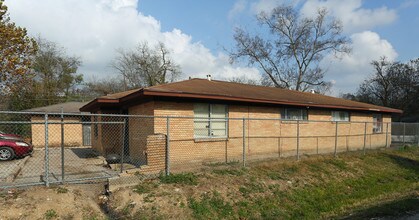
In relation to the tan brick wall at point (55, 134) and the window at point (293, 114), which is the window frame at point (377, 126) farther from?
the tan brick wall at point (55, 134)

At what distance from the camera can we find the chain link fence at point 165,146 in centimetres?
952

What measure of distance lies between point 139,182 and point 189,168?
2.20 m

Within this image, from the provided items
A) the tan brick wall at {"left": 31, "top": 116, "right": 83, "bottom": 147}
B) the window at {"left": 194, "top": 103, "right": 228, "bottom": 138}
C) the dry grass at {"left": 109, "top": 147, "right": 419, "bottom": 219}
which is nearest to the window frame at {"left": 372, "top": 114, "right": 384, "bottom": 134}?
the dry grass at {"left": 109, "top": 147, "right": 419, "bottom": 219}

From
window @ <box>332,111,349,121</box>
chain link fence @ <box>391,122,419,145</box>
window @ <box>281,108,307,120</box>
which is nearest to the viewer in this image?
window @ <box>281,108,307,120</box>

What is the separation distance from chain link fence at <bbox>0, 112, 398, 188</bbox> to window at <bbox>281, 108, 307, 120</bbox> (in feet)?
1.62

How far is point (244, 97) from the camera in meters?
13.2

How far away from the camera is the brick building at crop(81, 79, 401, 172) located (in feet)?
37.8

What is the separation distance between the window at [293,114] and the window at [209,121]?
12.7ft

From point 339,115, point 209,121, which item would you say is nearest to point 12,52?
point 209,121

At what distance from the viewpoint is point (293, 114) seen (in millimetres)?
16297

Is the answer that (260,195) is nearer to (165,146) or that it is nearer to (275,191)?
(275,191)

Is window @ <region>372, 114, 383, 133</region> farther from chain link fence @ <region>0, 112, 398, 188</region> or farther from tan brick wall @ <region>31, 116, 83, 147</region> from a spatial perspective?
tan brick wall @ <region>31, 116, 83, 147</region>

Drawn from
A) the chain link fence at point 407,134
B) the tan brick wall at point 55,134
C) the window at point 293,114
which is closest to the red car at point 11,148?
the tan brick wall at point 55,134

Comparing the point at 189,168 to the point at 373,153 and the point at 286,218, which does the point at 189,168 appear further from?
the point at 373,153
